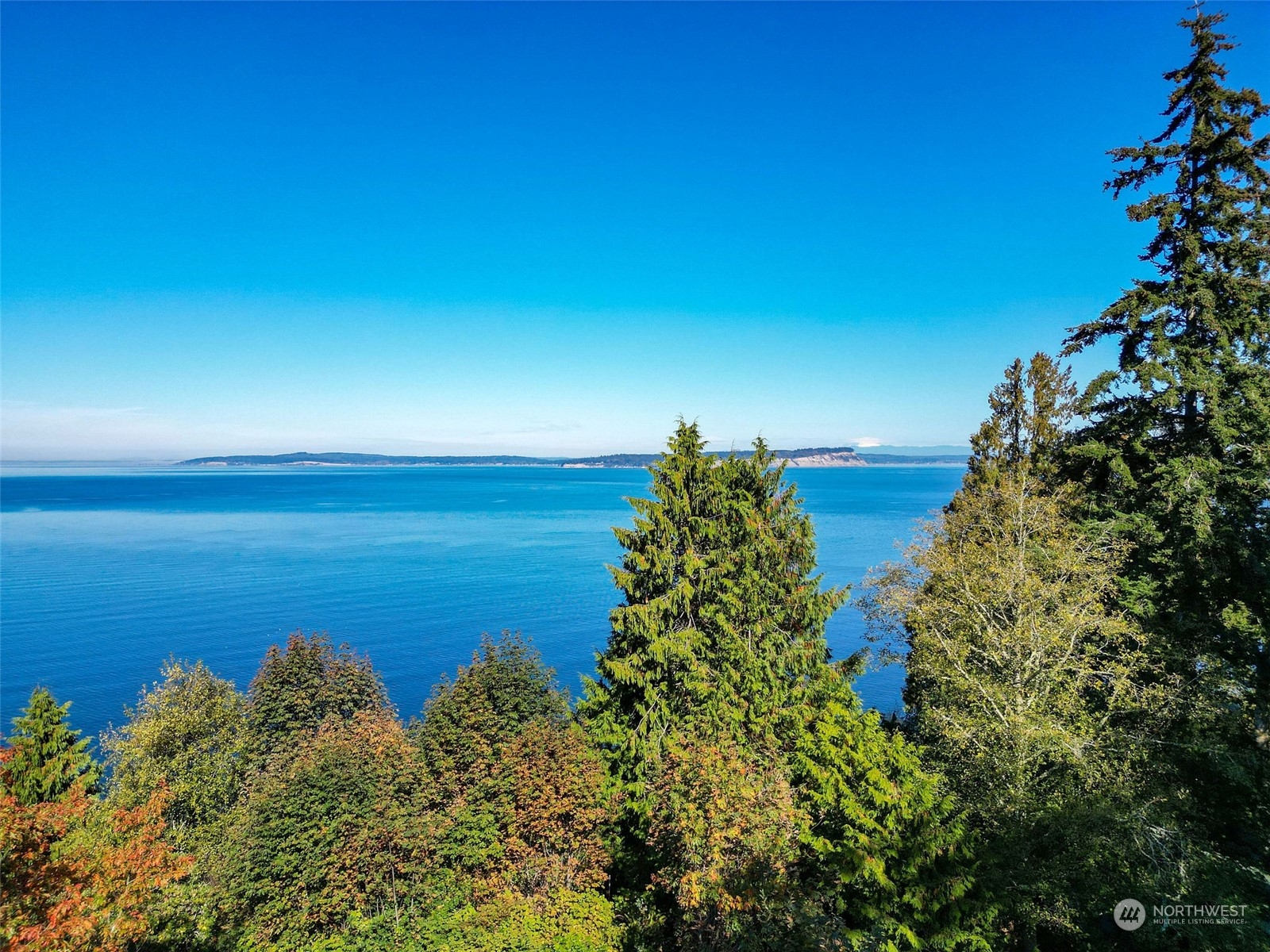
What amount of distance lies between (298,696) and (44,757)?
859 cm

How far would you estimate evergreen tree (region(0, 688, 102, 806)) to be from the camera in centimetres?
2298

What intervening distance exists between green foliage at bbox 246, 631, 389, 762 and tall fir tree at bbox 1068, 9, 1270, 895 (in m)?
29.9

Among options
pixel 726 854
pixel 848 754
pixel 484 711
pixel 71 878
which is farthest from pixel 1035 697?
pixel 71 878

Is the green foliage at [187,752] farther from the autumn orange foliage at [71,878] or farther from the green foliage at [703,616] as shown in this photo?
the green foliage at [703,616]

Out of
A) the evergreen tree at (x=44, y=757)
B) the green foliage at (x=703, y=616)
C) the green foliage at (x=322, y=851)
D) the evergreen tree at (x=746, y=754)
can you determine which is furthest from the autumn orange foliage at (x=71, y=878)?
the green foliage at (x=703, y=616)

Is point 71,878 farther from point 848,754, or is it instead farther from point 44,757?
point 44,757

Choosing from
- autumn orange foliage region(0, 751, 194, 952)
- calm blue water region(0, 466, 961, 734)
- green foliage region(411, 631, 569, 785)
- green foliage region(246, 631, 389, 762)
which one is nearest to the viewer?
autumn orange foliage region(0, 751, 194, 952)

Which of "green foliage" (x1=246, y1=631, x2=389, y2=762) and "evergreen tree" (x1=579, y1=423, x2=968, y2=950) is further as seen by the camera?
"green foliage" (x1=246, y1=631, x2=389, y2=762)

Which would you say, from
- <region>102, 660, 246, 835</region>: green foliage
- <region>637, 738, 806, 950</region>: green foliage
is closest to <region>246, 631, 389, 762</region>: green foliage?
<region>102, 660, 246, 835</region>: green foliage

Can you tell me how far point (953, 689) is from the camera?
1814 cm

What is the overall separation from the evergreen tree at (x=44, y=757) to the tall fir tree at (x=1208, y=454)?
34.2 meters

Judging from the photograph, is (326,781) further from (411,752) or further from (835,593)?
(835,593)

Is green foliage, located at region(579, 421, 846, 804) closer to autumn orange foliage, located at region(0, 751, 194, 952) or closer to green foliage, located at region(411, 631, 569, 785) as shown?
green foliage, located at region(411, 631, 569, 785)

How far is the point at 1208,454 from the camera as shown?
17.8m
